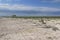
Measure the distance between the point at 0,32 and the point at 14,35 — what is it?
108 cm

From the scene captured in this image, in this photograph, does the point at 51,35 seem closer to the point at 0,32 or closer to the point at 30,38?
the point at 30,38

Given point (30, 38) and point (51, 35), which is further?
point (51, 35)

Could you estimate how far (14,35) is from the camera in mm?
9945

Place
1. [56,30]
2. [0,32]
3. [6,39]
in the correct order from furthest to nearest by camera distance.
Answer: [56,30], [0,32], [6,39]

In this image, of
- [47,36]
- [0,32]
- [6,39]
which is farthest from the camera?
[0,32]

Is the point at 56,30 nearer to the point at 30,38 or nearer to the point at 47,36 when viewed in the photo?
the point at 47,36

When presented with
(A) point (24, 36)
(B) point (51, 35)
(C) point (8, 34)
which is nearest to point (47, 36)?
(B) point (51, 35)

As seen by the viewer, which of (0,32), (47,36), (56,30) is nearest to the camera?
(47,36)

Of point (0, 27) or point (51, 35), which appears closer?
point (51, 35)

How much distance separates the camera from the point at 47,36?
9906mm

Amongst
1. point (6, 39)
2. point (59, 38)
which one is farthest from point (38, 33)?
point (6, 39)

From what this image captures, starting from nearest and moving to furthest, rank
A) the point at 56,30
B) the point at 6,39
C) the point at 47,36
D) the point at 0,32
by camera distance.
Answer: the point at 6,39, the point at 47,36, the point at 0,32, the point at 56,30

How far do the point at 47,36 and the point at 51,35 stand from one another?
0.41 meters

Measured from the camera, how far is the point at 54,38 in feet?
31.9
